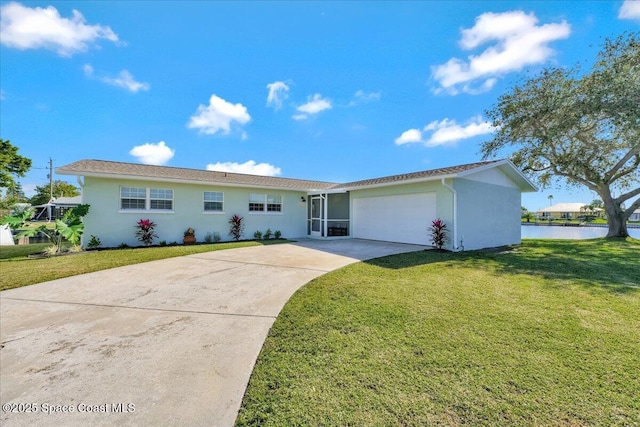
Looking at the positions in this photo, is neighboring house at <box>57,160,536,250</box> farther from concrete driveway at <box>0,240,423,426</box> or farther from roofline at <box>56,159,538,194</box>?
concrete driveway at <box>0,240,423,426</box>

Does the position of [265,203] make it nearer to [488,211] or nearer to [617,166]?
[488,211]

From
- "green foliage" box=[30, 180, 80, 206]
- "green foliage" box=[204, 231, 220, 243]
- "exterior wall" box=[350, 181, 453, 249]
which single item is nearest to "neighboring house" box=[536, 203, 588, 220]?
"exterior wall" box=[350, 181, 453, 249]

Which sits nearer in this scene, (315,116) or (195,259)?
(195,259)

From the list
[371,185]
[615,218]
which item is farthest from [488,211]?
[615,218]

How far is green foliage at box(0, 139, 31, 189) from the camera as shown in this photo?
19462 mm

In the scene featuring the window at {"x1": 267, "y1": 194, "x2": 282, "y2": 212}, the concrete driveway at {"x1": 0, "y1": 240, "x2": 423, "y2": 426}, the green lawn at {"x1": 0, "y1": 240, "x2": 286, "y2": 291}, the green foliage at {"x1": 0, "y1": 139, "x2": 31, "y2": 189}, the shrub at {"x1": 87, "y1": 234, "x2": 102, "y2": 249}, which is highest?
the green foliage at {"x1": 0, "y1": 139, "x2": 31, "y2": 189}

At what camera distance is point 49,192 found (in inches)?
1725

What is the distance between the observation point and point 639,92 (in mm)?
12367

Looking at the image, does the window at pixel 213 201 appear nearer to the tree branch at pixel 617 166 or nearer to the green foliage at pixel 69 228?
the green foliage at pixel 69 228

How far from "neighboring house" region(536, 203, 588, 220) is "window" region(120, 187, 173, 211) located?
251 feet

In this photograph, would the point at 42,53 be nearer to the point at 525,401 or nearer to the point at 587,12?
the point at 525,401

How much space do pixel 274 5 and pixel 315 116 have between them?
23.3ft

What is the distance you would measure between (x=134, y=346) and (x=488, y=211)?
13.2 meters

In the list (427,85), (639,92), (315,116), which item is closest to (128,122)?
(315,116)
